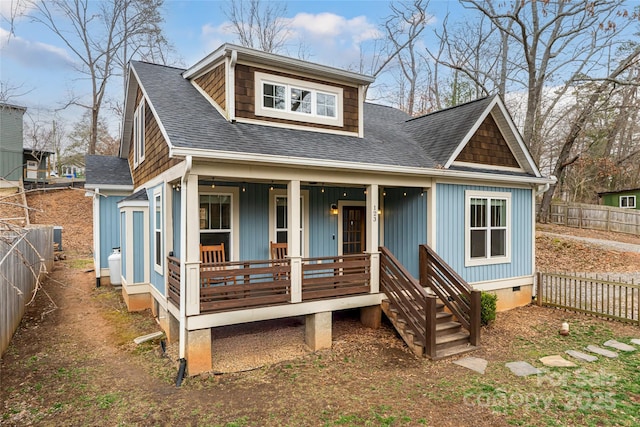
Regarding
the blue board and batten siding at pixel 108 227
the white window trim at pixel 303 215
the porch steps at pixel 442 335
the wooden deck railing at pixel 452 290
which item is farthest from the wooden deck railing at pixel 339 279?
the blue board and batten siding at pixel 108 227

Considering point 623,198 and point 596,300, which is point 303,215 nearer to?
point 596,300

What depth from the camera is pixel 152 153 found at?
8.61 m

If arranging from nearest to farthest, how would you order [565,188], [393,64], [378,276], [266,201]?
[378,276] → [266,201] → [393,64] → [565,188]

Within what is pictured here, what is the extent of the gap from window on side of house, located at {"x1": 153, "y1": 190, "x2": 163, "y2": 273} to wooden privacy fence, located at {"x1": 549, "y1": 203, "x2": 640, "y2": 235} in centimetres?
2292

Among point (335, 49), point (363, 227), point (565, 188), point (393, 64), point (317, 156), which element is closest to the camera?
point (317, 156)

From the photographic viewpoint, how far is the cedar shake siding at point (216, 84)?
26.2 feet

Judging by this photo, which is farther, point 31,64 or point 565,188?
point 565,188

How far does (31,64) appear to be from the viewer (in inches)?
526

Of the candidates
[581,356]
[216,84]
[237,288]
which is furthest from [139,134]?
[581,356]

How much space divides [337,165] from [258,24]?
65.6ft

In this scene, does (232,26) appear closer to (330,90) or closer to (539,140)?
(330,90)

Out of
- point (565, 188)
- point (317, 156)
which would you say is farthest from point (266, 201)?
point (565, 188)

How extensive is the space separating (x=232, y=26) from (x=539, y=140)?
20.1 metres

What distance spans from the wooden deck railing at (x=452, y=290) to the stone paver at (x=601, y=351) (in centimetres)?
202
